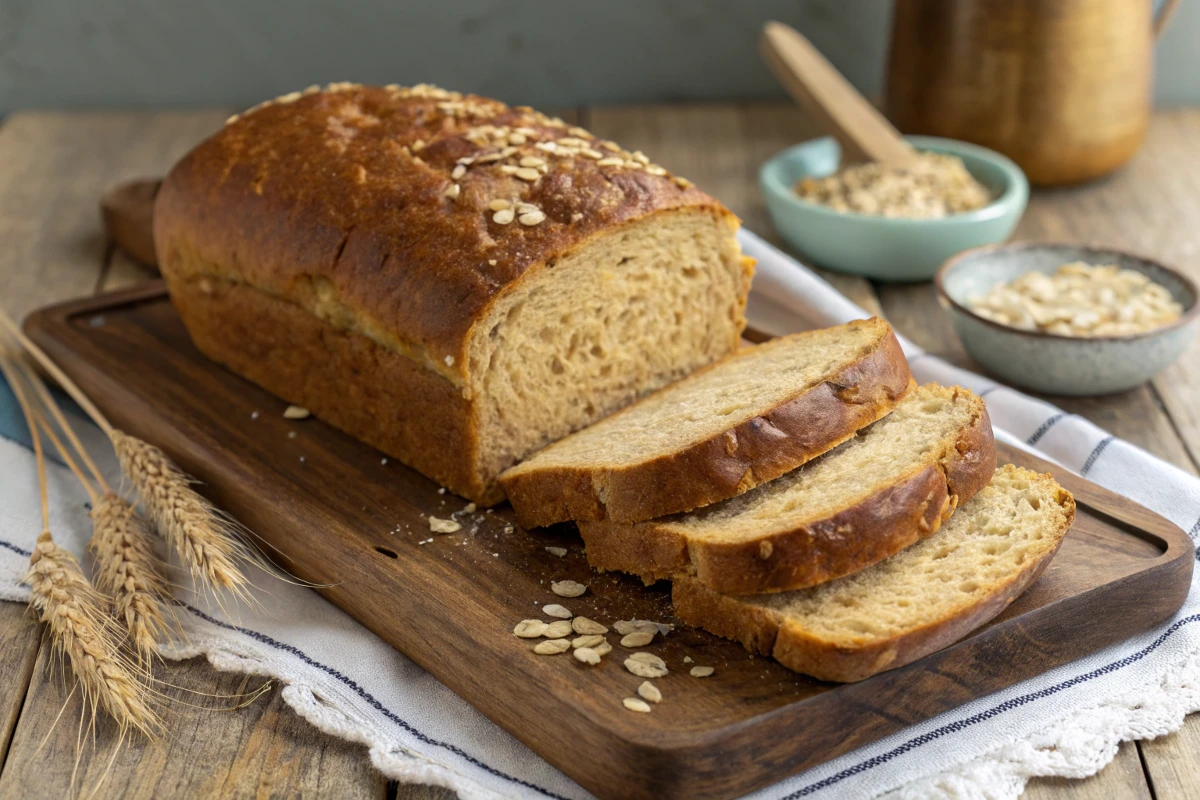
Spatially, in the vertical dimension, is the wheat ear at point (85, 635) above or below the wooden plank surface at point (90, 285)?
above

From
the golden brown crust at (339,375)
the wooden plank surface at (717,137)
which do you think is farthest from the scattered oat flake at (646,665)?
the wooden plank surface at (717,137)

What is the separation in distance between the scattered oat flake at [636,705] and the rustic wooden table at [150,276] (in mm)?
366

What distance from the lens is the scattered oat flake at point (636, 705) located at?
2.13 metres

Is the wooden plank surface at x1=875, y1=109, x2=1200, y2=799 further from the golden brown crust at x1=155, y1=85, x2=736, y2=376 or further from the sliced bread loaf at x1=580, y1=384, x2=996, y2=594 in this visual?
the golden brown crust at x1=155, y1=85, x2=736, y2=376

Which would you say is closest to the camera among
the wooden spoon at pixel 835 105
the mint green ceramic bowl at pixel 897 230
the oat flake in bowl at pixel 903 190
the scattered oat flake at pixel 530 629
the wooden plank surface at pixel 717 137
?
the scattered oat flake at pixel 530 629

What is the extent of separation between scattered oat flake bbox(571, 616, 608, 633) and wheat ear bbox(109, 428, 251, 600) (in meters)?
0.67

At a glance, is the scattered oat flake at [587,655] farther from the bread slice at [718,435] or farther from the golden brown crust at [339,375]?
the golden brown crust at [339,375]

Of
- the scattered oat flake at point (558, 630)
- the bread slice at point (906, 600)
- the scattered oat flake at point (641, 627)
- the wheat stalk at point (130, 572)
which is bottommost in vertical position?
the wheat stalk at point (130, 572)

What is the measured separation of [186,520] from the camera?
2.61 metres

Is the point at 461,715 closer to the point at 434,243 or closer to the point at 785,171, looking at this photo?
the point at 434,243

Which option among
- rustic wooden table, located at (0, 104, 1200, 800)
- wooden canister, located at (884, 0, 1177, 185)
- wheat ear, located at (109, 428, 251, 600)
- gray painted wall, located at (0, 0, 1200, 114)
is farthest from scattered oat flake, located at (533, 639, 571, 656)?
gray painted wall, located at (0, 0, 1200, 114)

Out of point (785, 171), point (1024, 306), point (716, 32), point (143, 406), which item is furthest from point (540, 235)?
point (716, 32)

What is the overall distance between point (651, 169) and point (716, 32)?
300 centimetres

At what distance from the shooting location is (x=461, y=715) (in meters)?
2.38
